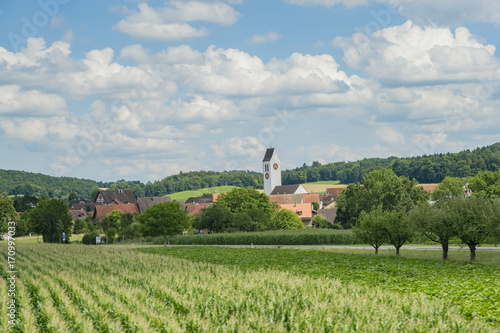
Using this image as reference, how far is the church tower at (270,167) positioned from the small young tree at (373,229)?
132 metres

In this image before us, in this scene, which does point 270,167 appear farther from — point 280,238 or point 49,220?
point 280,238

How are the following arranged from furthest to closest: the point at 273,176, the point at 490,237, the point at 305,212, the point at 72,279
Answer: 1. the point at 273,176
2. the point at 305,212
3. the point at 490,237
4. the point at 72,279

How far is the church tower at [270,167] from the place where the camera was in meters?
183

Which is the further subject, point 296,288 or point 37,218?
point 37,218

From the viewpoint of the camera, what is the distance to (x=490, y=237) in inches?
1593

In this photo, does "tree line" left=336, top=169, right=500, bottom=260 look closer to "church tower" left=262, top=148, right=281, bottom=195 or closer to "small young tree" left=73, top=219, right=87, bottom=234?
"small young tree" left=73, top=219, right=87, bottom=234

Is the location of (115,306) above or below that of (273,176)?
below

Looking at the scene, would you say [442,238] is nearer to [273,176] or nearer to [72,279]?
[72,279]

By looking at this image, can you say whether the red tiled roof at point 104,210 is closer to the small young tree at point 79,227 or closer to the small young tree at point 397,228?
the small young tree at point 79,227

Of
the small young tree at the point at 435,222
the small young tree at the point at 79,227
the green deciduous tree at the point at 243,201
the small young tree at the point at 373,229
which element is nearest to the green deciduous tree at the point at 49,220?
the small young tree at the point at 79,227

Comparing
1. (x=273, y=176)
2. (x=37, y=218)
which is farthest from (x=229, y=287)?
(x=273, y=176)

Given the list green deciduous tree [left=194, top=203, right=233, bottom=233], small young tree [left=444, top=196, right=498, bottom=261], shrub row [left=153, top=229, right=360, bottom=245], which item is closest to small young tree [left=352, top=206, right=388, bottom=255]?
small young tree [left=444, top=196, right=498, bottom=261]

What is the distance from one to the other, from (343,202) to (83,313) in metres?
85.2

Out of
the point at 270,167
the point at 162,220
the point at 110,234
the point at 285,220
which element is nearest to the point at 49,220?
the point at 110,234
